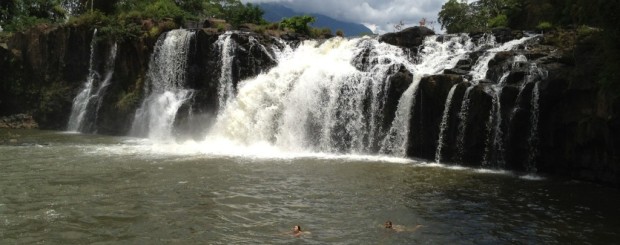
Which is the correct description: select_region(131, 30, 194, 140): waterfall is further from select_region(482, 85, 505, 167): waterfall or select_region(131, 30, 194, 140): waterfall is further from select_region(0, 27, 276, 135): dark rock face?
select_region(482, 85, 505, 167): waterfall

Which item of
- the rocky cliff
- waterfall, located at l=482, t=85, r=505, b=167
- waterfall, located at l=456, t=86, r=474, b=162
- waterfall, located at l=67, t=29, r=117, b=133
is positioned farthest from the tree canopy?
waterfall, located at l=482, t=85, r=505, b=167

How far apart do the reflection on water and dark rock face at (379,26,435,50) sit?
26.0ft

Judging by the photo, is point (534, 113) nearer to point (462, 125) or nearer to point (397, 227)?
point (462, 125)

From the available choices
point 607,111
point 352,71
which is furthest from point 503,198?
point 352,71

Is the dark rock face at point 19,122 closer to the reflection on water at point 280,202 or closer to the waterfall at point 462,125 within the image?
the reflection on water at point 280,202

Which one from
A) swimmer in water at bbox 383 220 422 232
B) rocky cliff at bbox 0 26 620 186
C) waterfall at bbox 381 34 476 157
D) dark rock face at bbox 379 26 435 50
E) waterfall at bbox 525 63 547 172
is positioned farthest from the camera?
dark rock face at bbox 379 26 435 50

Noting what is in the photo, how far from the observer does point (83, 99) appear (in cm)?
3050

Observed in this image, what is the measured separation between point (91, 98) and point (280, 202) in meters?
21.7

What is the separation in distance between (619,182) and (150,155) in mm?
15748

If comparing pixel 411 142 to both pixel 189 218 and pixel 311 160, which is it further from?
pixel 189 218

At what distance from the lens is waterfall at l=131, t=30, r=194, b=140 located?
88.8 ft

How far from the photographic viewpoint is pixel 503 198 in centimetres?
1346

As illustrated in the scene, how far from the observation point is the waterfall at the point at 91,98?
2957 cm

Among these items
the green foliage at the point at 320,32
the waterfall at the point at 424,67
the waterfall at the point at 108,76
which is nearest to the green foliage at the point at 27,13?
the waterfall at the point at 108,76
